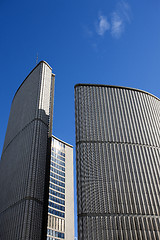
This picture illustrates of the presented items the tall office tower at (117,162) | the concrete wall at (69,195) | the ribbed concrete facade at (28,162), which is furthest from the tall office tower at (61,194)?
the tall office tower at (117,162)

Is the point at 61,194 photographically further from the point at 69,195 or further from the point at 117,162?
the point at 117,162

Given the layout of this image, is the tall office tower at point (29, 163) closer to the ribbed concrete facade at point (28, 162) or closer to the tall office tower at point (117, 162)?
the ribbed concrete facade at point (28, 162)

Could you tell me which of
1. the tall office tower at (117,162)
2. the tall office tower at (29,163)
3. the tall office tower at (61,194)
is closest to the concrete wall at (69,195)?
the tall office tower at (61,194)

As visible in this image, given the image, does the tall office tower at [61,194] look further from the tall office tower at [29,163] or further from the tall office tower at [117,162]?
the tall office tower at [117,162]

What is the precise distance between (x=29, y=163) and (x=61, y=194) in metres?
28.3

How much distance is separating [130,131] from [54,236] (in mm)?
39537

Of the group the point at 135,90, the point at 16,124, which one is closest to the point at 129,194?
the point at 135,90

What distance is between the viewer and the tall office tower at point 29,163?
5066 centimetres

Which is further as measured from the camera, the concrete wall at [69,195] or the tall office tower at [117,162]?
the concrete wall at [69,195]

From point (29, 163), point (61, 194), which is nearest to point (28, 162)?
point (29, 163)

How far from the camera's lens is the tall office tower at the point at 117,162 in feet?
132

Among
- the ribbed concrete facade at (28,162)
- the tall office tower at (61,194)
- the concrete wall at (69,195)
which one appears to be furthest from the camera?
the concrete wall at (69,195)

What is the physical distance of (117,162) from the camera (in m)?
48.4

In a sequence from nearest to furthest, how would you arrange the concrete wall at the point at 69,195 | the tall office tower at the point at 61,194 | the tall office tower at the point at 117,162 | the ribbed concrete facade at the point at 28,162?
the tall office tower at the point at 117,162, the ribbed concrete facade at the point at 28,162, the tall office tower at the point at 61,194, the concrete wall at the point at 69,195
